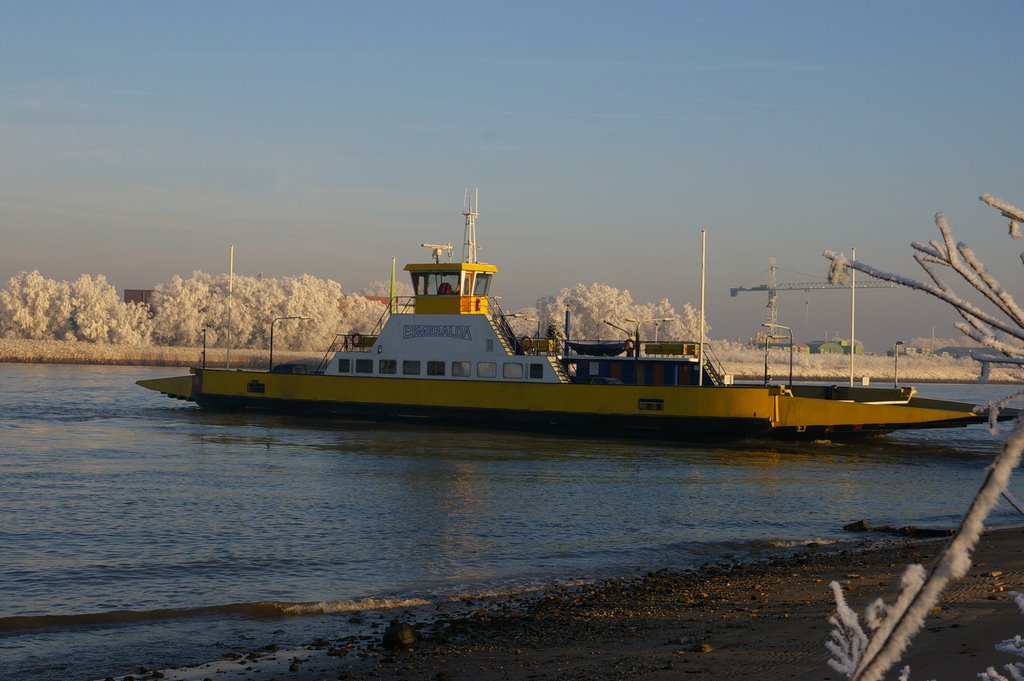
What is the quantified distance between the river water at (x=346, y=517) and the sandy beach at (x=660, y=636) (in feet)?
3.15

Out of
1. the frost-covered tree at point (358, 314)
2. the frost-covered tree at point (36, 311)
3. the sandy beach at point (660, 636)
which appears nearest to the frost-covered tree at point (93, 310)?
the frost-covered tree at point (36, 311)

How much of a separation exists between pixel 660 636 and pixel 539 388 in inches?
1072

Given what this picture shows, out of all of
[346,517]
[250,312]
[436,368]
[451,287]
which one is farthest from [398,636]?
[250,312]

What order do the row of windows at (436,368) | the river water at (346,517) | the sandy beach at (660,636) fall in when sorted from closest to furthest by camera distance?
the sandy beach at (660,636) → the river water at (346,517) → the row of windows at (436,368)

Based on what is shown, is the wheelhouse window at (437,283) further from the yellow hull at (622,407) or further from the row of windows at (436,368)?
the yellow hull at (622,407)

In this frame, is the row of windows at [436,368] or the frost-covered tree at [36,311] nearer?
the row of windows at [436,368]

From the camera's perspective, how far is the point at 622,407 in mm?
36312

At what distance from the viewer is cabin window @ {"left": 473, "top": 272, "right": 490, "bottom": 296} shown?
40.6 meters

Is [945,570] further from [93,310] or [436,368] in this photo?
[93,310]

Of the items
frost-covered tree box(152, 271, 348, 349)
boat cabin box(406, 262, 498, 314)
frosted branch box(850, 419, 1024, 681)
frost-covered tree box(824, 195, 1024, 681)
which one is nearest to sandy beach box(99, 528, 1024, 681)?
frost-covered tree box(824, 195, 1024, 681)

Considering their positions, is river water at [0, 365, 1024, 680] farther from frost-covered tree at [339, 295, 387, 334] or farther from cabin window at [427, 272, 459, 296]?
frost-covered tree at [339, 295, 387, 334]

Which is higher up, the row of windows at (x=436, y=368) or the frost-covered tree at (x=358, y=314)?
the frost-covered tree at (x=358, y=314)

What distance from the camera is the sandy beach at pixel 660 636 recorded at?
28.0ft

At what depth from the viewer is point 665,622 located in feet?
35.9
